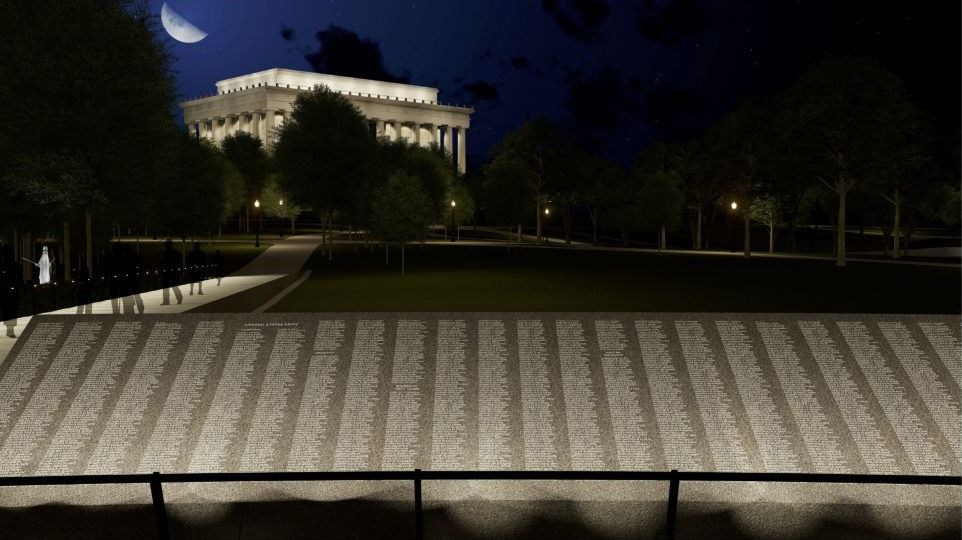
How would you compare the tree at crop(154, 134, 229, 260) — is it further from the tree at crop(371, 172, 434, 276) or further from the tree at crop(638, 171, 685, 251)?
the tree at crop(638, 171, 685, 251)

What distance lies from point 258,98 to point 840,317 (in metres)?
158

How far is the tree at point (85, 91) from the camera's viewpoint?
32.1 m

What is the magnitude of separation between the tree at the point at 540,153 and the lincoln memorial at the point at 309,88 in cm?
5661

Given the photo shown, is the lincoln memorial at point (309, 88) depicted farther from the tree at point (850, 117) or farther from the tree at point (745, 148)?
the tree at point (850, 117)

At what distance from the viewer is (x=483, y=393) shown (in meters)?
10.7

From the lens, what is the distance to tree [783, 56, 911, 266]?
171ft

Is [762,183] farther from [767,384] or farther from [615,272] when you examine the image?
[767,384]

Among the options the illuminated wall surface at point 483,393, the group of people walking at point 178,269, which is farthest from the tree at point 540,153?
the illuminated wall surface at point 483,393

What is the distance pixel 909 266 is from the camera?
51.9 m

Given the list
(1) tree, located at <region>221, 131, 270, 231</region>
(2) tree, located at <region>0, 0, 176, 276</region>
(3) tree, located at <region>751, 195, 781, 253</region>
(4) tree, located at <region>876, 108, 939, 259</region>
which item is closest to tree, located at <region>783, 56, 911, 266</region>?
(4) tree, located at <region>876, 108, 939, 259</region>

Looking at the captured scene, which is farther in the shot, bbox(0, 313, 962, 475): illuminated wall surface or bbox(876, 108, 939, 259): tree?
bbox(876, 108, 939, 259): tree

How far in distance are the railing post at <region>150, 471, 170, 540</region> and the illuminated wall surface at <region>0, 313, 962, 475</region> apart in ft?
3.83

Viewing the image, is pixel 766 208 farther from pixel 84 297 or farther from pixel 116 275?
pixel 116 275

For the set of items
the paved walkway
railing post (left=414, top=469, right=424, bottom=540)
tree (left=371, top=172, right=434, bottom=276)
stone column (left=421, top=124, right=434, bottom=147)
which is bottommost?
railing post (left=414, top=469, right=424, bottom=540)
